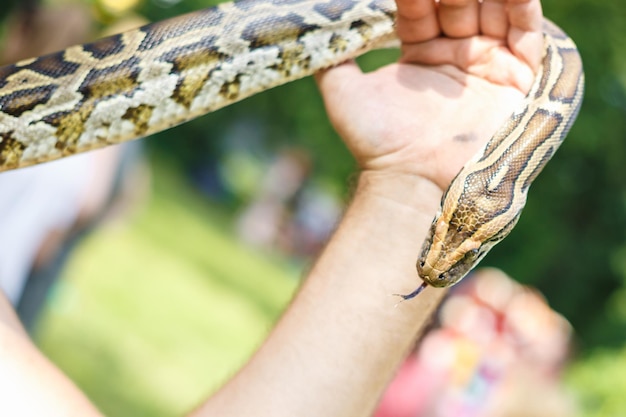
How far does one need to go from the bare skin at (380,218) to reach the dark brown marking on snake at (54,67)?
1.07 m

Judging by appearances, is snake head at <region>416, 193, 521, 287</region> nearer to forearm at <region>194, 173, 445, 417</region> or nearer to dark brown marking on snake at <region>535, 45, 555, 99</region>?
forearm at <region>194, 173, 445, 417</region>

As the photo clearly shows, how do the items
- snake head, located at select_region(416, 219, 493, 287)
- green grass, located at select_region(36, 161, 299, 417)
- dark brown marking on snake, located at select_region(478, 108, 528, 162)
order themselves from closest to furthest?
snake head, located at select_region(416, 219, 493, 287) → dark brown marking on snake, located at select_region(478, 108, 528, 162) → green grass, located at select_region(36, 161, 299, 417)

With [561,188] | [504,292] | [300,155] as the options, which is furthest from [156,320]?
[300,155]

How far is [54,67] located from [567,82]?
2134mm

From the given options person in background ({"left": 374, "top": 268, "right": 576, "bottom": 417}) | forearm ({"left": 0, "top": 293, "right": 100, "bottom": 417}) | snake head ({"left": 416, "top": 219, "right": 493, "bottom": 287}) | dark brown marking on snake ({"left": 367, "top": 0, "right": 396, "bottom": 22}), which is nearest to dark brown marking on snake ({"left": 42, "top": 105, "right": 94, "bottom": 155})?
forearm ({"left": 0, "top": 293, "right": 100, "bottom": 417})

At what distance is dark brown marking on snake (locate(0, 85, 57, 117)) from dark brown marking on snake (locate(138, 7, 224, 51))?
0.44m

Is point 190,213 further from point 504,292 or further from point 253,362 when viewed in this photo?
point 253,362

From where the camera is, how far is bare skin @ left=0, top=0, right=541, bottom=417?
277 cm

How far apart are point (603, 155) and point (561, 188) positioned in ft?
2.52

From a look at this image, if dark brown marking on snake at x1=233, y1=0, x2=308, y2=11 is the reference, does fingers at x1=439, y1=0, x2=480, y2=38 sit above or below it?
above

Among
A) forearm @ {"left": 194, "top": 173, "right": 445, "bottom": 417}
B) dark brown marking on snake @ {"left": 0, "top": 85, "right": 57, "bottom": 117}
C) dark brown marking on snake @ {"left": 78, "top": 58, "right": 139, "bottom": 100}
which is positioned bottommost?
forearm @ {"left": 194, "top": 173, "right": 445, "bottom": 417}

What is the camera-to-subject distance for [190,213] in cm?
1923

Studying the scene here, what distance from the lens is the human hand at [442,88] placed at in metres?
3.25

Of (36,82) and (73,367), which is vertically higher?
(36,82)
